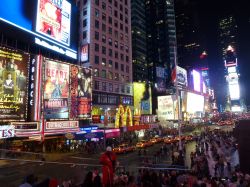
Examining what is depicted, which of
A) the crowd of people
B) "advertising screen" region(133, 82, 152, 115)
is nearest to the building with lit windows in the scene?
"advertising screen" region(133, 82, 152, 115)

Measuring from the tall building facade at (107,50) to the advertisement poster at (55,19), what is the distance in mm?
8405

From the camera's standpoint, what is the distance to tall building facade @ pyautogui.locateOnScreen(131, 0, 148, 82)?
5005 inches

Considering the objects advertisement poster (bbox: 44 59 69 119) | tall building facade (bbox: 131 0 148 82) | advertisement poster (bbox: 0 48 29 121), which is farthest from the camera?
tall building facade (bbox: 131 0 148 82)

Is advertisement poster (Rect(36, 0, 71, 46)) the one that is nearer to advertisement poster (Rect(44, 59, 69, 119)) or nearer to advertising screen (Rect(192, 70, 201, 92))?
advertisement poster (Rect(44, 59, 69, 119))

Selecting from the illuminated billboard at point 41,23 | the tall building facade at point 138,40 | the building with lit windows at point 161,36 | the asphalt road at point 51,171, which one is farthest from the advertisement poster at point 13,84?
the building with lit windows at point 161,36

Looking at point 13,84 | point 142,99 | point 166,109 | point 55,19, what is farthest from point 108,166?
point 142,99

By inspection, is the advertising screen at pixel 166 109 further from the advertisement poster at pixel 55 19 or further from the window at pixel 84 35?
the advertisement poster at pixel 55 19

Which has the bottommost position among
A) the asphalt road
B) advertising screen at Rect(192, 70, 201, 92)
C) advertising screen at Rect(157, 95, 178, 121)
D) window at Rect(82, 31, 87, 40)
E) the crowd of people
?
the asphalt road

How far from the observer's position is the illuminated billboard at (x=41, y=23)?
4397 cm

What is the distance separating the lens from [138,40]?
425 ft

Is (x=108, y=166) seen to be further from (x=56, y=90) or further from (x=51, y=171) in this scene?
(x=56, y=90)

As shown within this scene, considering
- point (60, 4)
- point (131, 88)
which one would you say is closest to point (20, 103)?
point (60, 4)

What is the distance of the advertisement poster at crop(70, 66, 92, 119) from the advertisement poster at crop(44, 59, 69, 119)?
5.35ft

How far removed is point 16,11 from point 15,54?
1040 cm
